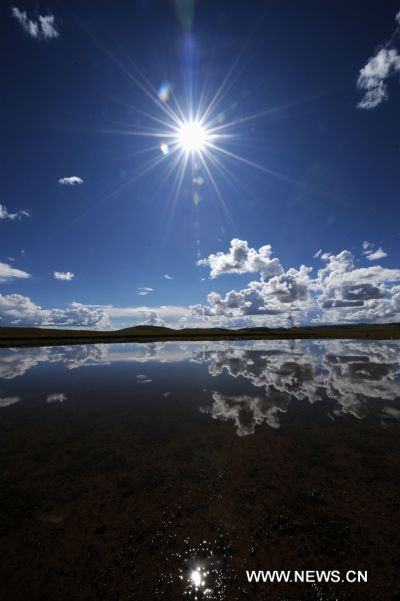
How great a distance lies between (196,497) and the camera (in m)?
7.40

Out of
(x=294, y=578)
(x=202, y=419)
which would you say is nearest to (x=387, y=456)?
(x=294, y=578)

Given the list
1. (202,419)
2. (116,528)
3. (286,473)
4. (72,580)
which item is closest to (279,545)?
(286,473)

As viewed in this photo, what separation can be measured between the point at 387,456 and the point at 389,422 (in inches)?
159

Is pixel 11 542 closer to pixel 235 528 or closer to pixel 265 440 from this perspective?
pixel 235 528

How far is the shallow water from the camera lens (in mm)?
5066

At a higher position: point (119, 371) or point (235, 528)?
point (119, 371)

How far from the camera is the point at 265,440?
11.0m

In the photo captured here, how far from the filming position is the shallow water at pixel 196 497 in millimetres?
5066

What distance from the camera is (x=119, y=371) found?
27.4 meters

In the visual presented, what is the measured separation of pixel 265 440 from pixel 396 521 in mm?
5048

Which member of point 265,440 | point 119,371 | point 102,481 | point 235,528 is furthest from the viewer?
point 119,371

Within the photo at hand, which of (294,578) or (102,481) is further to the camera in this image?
(102,481)

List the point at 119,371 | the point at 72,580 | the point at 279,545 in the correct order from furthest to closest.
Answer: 1. the point at 119,371
2. the point at 279,545
3. the point at 72,580

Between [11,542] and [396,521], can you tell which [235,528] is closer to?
[396,521]
